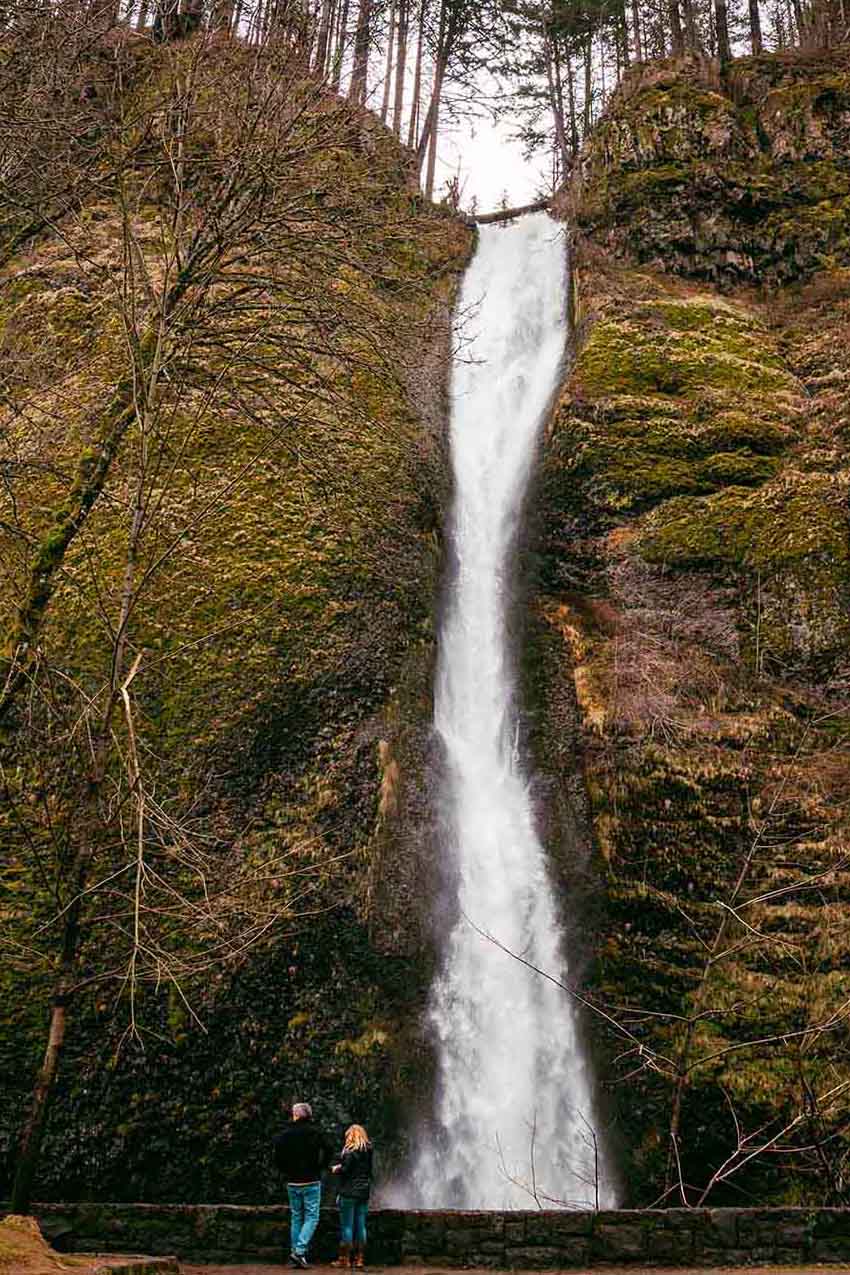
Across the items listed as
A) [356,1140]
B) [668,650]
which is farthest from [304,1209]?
[668,650]

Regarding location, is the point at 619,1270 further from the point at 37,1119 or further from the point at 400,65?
the point at 400,65

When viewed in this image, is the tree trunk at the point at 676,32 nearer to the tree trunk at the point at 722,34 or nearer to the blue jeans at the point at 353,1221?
the tree trunk at the point at 722,34

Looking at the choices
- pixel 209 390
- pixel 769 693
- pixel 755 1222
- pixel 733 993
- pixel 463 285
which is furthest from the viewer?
pixel 463 285

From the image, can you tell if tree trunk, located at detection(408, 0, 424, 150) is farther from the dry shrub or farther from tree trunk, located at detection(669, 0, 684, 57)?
the dry shrub

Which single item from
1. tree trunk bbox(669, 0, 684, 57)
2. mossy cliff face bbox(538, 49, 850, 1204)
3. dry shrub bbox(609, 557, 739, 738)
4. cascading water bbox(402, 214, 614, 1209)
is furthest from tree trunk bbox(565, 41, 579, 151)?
dry shrub bbox(609, 557, 739, 738)

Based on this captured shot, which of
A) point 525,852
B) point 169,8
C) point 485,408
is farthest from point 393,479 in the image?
point 169,8

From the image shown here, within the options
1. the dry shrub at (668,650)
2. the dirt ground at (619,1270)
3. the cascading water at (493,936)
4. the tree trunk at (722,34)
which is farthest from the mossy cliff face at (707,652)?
the tree trunk at (722,34)

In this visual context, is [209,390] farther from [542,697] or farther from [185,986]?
[542,697]
